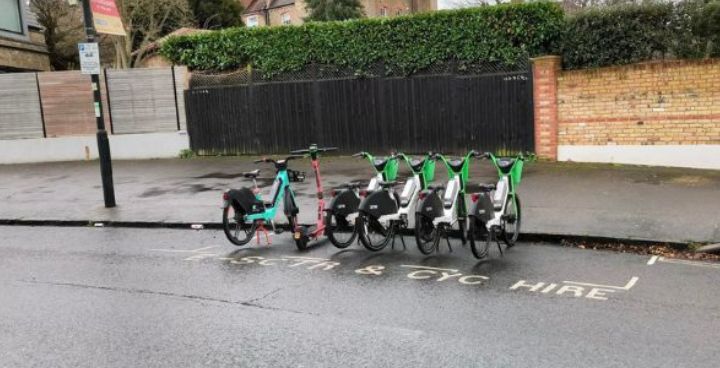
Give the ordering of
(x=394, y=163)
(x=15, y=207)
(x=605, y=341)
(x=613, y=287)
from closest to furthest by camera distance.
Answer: (x=605, y=341), (x=613, y=287), (x=394, y=163), (x=15, y=207)

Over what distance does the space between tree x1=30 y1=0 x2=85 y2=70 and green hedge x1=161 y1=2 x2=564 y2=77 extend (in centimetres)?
1431

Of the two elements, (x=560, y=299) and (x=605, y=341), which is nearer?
(x=605, y=341)

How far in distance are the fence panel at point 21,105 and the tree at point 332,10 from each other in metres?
14.5

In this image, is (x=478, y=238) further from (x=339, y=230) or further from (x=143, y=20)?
(x=143, y=20)

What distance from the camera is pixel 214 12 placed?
127 feet

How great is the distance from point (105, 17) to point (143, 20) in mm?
20729

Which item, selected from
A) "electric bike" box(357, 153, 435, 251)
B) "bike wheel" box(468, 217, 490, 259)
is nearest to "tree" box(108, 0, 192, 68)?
"electric bike" box(357, 153, 435, 251)

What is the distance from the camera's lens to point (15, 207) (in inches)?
487

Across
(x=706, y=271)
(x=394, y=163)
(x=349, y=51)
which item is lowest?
(x=706, y=271)

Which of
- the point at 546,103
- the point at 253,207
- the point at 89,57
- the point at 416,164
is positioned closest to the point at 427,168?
the point at 416,164

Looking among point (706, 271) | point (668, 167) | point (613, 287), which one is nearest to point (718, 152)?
point (668, 167)

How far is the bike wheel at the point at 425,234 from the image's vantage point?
747cm

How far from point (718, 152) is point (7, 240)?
489 inches

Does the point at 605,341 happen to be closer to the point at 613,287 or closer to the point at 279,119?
the point at 613,287
